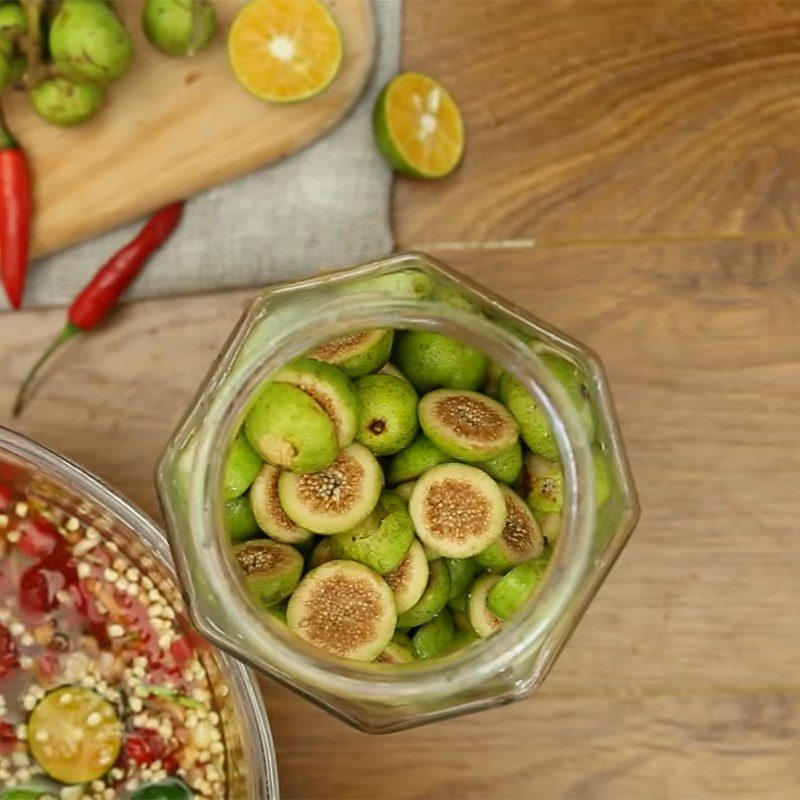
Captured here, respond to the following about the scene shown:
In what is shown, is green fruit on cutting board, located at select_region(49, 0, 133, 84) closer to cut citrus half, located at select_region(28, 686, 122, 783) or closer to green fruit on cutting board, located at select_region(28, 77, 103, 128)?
green fruit on cutting board, located at select_region(28, 77, 103, 128)

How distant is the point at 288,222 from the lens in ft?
3.15

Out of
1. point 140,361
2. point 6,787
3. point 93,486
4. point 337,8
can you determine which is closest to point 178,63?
point 337,8

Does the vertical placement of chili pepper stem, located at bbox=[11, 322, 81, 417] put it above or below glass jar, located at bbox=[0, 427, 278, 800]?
above

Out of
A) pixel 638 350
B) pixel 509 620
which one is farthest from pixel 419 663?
pixel 638 350

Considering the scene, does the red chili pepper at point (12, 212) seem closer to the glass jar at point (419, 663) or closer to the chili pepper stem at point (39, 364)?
the chili pepper stem at point (39, 364)

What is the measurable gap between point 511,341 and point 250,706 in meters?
0.37

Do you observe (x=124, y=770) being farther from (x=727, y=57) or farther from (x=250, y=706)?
(x=727, y=57)

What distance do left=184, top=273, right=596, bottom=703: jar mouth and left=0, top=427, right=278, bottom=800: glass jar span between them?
8.2 inches

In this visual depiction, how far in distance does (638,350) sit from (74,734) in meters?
0.54

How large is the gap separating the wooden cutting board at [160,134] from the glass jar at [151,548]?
196mm

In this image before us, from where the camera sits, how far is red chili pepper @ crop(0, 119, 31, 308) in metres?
0.95

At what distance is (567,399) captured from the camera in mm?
674

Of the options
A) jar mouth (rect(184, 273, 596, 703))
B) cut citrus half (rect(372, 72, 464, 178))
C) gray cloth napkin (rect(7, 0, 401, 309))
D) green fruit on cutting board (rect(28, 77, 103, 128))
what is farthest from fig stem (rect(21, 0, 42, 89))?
jar mouth (rect(184, 273, 596, 703))

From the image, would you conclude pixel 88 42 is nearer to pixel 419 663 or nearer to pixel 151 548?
pixel 151 548
